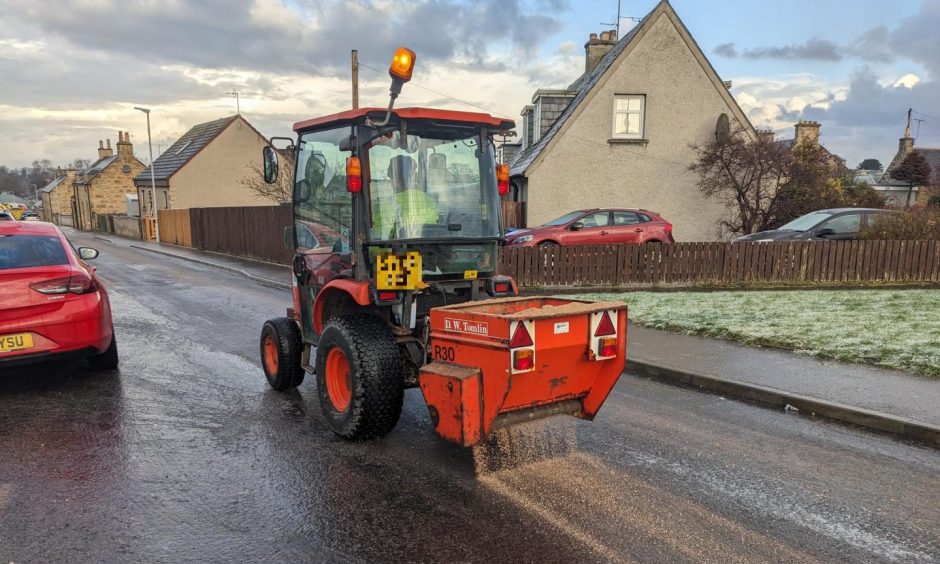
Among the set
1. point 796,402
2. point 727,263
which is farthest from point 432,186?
point 727,263

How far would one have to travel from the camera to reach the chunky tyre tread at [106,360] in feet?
20.7

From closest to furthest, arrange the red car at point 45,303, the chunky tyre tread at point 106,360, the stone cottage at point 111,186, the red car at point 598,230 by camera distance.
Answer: the red car at point 45,303, the chunky tyre tread at point 106,360, the red car at point 598,230, the stone cottage at point 111,186

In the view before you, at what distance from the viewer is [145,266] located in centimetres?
1891

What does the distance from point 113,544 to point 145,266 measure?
58.9 feet

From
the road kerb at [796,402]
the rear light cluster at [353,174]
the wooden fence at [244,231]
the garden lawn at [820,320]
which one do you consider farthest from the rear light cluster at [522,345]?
the wooden fence at [244,231]

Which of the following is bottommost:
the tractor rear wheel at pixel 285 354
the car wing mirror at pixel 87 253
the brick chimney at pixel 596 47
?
the tractor rear wheel at pixel 285 354

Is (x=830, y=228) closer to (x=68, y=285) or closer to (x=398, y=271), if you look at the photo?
(x=398, y=271)

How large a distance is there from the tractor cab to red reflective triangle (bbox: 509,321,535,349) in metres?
0.01

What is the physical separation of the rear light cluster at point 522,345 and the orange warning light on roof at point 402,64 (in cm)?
167

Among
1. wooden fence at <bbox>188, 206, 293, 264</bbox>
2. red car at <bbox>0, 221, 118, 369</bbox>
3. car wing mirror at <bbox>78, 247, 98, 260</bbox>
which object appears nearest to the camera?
red car at <bbox>0, 221, 118, 369</bbox>

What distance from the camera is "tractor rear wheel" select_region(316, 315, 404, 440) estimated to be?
420 centimetres

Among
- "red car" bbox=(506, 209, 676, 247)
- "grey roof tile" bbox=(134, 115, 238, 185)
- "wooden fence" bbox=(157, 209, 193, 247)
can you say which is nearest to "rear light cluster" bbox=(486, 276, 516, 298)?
"red car" bbox=(506, 209, 676, 247)

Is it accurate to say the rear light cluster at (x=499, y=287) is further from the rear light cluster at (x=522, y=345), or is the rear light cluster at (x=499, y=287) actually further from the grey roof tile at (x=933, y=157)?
the grey roof tile at (x=933, y=157)

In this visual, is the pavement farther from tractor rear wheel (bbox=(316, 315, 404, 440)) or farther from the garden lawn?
tractor rear wheel (bbox=(316, 315, 404, 440))
